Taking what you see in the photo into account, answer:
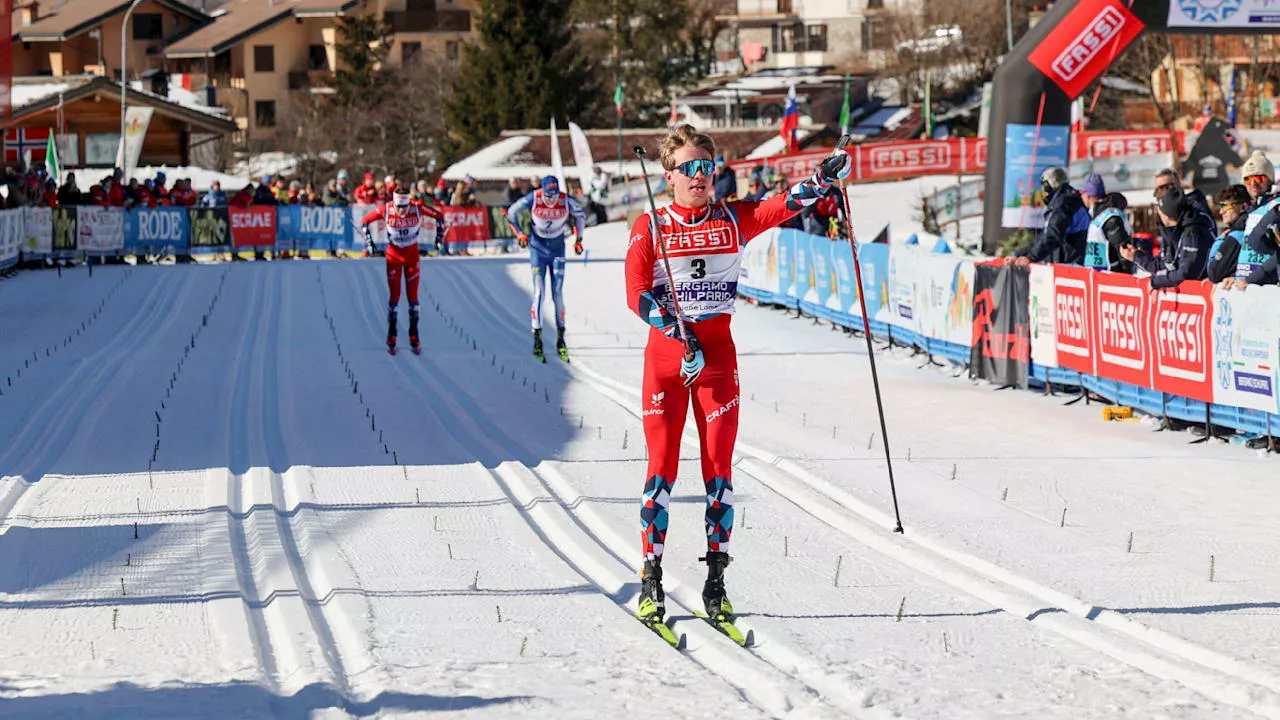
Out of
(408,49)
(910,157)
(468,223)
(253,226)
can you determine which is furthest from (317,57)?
(253,226)

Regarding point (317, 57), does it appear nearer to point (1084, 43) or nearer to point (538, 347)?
point (1084, 43)

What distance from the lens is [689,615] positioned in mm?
7773

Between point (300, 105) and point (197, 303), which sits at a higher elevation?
point (300, 105)

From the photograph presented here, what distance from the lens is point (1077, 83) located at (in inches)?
1011

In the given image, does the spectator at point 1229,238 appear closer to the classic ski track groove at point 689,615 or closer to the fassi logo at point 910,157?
the classic ski track groove at point 689,615

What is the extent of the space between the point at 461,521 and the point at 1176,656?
4.55 metres

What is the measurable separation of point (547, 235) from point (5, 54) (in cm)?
2020

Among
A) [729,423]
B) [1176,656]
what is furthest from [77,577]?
[1176,656]

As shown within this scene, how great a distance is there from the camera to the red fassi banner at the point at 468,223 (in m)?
39.7

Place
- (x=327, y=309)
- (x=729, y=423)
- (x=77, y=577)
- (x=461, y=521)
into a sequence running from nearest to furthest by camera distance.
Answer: (x=729, y=423) < (x=77, y=577) < (x=461, y=521) < (x=327, y=309)

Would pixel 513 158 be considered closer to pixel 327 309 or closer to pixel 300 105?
pixel 300 105

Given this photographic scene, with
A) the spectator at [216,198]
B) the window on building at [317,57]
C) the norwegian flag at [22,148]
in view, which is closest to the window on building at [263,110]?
the window on building at [317,57]

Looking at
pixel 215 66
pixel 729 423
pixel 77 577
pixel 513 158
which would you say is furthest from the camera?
pixel 215 66

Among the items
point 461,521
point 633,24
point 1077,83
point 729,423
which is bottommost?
point 461,521
